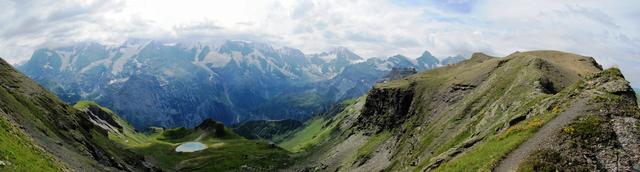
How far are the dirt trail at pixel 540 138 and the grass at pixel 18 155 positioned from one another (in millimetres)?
46595

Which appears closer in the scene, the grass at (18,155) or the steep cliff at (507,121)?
the grass at (18,155)

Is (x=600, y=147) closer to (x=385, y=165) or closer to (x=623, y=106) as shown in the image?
(x=623, y=106)

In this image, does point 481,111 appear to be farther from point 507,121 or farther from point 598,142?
point 598,142

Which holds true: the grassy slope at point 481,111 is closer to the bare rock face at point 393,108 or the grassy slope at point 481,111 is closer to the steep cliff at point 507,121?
the steep cliff at point 507,121

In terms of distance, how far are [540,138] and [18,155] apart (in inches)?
2134

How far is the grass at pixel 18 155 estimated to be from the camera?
51.2 metres

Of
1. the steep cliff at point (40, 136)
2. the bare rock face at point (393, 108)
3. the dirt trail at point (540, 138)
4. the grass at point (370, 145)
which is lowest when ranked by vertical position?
the grass at point (370, 145)

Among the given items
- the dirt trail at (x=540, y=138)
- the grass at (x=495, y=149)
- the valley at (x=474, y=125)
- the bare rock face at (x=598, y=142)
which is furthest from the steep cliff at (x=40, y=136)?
the bare rock face at (x=598, y=142)

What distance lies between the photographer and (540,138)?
5647 cm

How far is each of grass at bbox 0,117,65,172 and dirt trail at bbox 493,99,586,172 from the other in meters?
46.6

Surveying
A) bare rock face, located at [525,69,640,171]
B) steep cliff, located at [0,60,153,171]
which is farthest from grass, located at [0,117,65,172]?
bare rock face, located at [525,69,640,171]

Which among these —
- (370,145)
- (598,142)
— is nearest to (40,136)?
(598,142)

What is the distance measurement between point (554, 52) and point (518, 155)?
111 m

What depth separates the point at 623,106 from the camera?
57.4 m
